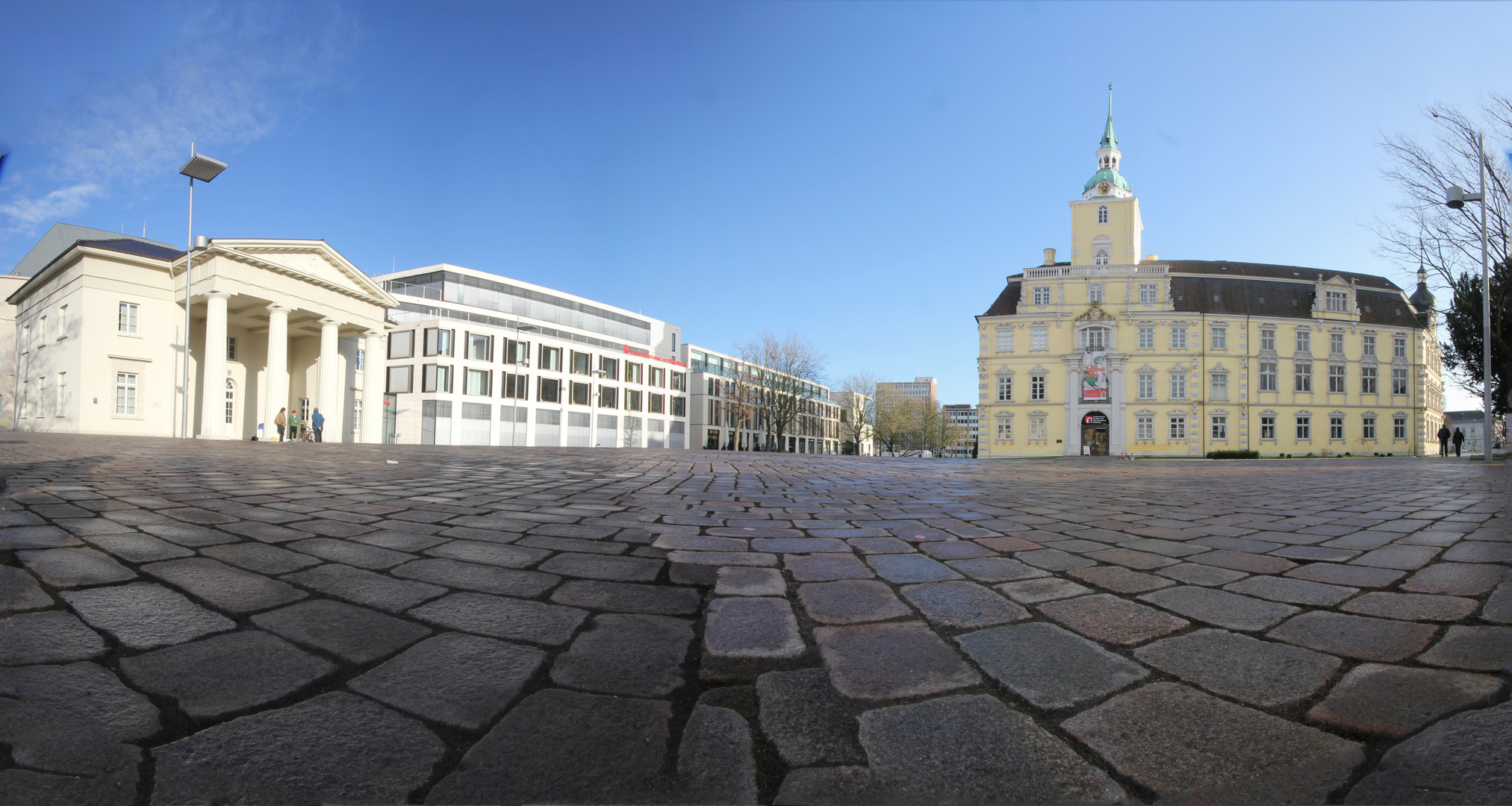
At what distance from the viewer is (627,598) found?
8.61 ft

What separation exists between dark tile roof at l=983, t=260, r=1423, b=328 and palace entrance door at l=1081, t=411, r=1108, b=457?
9.18 metres

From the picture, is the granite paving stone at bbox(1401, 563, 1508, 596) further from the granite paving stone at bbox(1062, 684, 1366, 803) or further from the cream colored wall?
the cream colored wall

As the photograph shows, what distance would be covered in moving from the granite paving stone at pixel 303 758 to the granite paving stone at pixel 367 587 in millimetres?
852

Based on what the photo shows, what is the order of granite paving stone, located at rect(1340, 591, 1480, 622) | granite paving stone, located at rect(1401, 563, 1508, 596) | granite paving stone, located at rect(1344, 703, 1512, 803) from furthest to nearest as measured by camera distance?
granite paving stone, located at rect(1401, 563, 1508, 596) < granite paving stone, located at rect(1340, 591, 1480, 622) < granite paving stone, located at rect(1344, 703, 1512, 803)

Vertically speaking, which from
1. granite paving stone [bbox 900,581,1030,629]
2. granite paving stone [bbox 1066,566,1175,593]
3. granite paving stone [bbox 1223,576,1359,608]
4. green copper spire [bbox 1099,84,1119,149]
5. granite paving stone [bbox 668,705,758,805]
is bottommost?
granite paving stone [bbox 668,705,758,805]

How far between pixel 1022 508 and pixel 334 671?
17.9 ft

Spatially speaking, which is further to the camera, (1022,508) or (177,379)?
(177,379)

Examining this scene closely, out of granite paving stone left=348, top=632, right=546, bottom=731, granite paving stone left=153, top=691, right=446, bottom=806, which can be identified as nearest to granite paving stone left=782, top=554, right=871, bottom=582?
granite paving stone left=348, top=632, right=546, bottom=731

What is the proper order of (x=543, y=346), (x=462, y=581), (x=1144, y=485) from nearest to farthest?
(x=462, y=581) < (x=1144, y=485) < (x=543, y=346)

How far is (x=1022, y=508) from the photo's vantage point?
5.98 m

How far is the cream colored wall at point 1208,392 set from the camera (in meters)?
45.1

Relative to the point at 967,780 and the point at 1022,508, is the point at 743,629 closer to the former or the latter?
the point at 967,780

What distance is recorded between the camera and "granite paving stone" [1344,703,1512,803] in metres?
1.27

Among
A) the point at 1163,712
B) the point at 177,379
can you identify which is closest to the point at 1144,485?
the point at 1163,712
